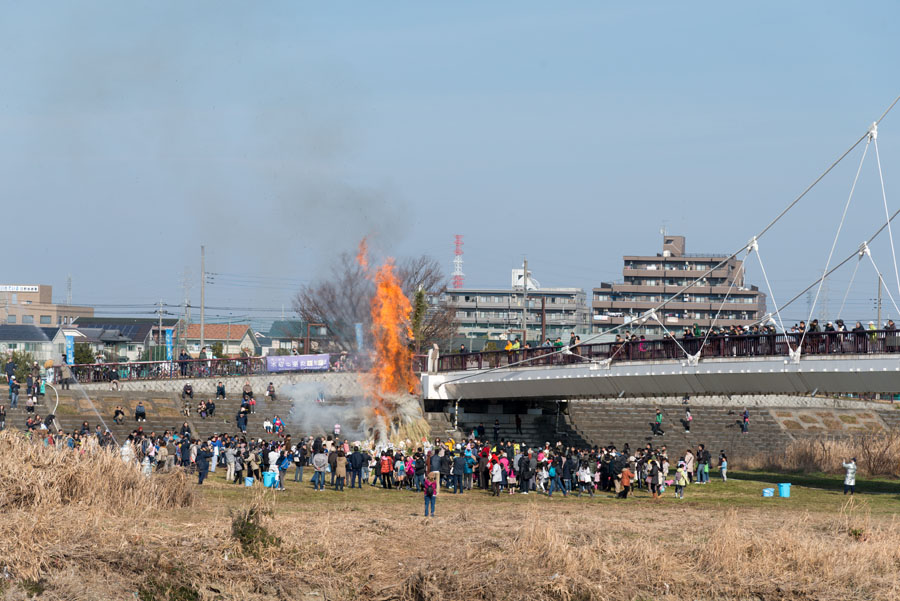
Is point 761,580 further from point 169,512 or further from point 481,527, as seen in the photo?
point 169,512

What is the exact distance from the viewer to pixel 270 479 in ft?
109

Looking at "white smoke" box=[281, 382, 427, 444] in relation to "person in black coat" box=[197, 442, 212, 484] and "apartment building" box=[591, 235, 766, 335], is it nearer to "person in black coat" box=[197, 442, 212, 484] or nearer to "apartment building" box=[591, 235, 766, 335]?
"person in black coat" box=[197, 442, 212, 484]

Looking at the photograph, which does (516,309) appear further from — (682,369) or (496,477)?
(496,477)

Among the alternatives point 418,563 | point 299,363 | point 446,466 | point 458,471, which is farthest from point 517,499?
point 299,363

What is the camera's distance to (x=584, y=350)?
51.7 meters

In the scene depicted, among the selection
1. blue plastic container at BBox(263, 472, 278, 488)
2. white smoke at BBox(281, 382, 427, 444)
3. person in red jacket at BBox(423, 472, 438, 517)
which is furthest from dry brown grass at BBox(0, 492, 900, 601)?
white smoke at BBox(281, 382, 427, 444)

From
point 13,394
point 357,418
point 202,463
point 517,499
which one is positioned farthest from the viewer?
→ point 357,418

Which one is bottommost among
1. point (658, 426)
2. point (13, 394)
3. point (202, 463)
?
point (202, 463)

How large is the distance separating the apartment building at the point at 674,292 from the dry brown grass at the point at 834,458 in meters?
96.6

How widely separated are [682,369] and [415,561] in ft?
75.2

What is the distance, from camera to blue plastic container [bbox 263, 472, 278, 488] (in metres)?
33.1

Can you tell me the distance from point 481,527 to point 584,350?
26.9 m

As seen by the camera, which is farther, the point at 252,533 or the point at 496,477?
the point at 496,477

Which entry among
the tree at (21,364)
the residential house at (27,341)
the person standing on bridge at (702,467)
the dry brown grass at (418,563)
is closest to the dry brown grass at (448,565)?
the dry brown grass at (418,563)
